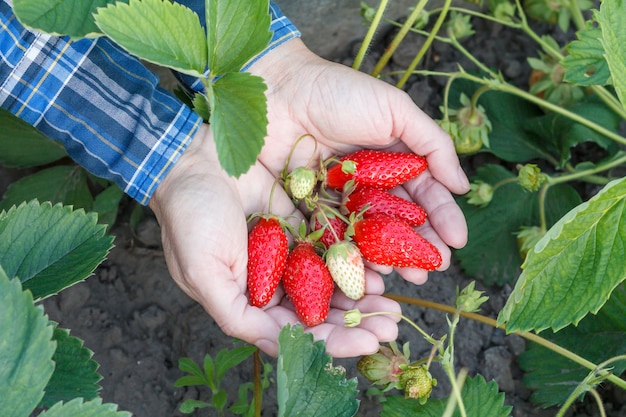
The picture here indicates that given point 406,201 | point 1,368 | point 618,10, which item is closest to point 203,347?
point 406,201

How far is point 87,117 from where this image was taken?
50.3 inches

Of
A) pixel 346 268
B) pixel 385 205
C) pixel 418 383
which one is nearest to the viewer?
pixel 418 383

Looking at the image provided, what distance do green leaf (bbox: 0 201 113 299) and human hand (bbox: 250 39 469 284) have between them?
0.41 m

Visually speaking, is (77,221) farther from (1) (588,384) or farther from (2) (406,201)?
(1) (588,384)

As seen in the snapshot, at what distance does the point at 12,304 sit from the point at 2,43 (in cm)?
61

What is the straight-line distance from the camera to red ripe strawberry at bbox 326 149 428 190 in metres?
1.35

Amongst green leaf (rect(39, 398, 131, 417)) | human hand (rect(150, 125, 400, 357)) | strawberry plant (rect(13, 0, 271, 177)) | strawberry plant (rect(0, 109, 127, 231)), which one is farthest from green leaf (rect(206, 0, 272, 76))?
strawberry plant (rect(0, 109, 127, 231))

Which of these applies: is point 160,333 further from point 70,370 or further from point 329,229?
point 70,370

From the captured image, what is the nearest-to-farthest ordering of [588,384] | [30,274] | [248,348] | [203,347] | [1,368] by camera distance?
1. [1,368]
2. [30,274]
3. [588,384]
4. [248,348]
5. [203,347]

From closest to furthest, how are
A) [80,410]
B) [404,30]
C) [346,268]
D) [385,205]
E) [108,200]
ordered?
[80,410]
[346,268]
[385,205]
[404,30]
[108,200]

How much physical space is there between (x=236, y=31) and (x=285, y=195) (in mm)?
433

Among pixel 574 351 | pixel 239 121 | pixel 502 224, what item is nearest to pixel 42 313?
pixel 239 121

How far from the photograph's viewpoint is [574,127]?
1674 millimetres

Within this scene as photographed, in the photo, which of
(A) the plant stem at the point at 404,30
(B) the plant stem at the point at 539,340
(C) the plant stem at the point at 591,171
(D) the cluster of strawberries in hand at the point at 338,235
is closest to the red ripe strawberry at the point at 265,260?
(D) the cluster of strawberries in hand at the point at 338,235
